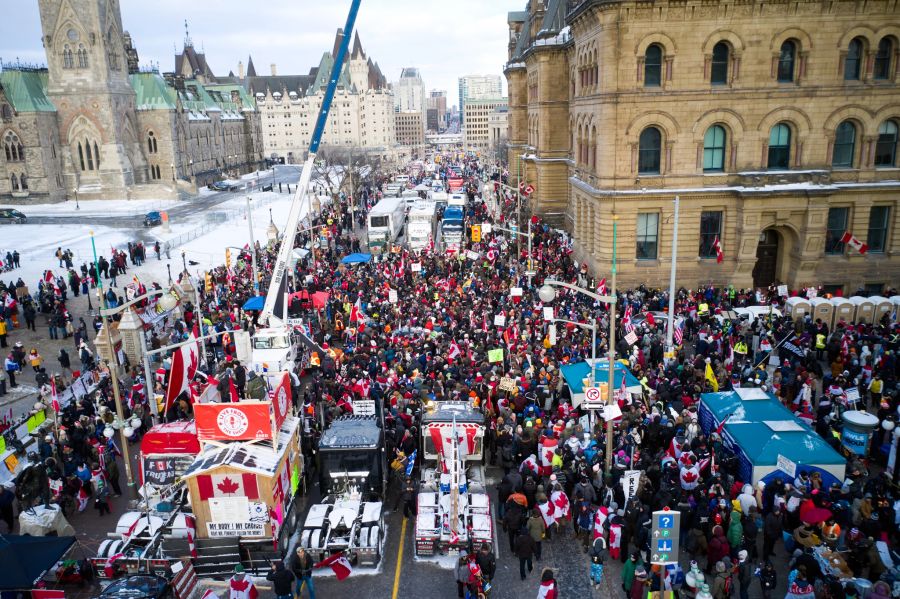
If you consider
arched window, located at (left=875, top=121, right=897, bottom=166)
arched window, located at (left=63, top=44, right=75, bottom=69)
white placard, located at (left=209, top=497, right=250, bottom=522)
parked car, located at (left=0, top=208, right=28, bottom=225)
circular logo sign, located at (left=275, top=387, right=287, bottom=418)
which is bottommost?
white placard, located at (left=209, top=497, right=250, bottom=522)

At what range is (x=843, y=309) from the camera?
28094mm

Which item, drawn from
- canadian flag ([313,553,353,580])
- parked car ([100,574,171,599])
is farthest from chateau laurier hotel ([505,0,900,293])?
parked car ([100,574,171,599])

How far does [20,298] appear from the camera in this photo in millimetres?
34000

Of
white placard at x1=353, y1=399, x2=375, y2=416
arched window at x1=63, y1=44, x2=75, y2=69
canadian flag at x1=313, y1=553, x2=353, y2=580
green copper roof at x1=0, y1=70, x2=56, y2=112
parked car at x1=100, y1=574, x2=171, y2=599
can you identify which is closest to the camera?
parked car at x1=100, y1=574, x2=171, y2=599

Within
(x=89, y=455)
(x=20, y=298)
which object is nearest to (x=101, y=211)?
(x=20, y=298)

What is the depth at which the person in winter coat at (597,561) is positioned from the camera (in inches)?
536

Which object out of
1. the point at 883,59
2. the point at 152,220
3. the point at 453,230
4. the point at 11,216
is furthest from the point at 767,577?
the point at 11,216

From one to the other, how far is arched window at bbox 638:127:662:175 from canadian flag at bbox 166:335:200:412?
24.2m

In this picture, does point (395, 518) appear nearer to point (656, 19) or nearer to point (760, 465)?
point (760, 465)

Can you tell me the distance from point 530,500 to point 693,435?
5097 millimetres

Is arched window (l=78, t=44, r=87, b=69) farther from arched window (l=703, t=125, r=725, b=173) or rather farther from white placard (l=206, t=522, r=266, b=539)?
white placard (l=206, t=522, r=266, b=539)

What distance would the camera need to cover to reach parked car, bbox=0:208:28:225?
211 feet

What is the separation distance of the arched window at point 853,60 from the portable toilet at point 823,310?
12.6m

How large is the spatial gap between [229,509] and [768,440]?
12951 millimetres
